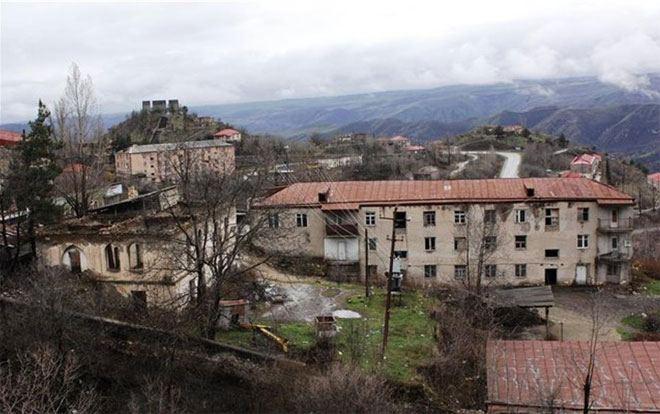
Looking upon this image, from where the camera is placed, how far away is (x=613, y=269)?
36156mm

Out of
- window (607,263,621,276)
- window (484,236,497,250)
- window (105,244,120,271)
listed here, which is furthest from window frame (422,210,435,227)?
window (105,244,120,271)

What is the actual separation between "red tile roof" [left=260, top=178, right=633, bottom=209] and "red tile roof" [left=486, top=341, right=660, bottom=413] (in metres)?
18.7

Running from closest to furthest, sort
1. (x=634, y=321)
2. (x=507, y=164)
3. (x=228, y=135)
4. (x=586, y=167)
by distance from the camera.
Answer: (x=634, y=321)
(x=586, y=167)
(x=507, y=164)
(x=228, y=135)

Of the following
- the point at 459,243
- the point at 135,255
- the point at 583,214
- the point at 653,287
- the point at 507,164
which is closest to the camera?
the point at 135,255

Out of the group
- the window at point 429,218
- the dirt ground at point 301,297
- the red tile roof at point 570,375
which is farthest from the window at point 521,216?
the red tile roof at point 570,375

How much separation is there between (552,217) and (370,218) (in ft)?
32.7

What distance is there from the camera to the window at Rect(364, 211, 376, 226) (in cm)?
3600

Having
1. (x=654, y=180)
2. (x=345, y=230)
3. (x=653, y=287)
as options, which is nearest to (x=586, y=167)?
(x=654, y=180)

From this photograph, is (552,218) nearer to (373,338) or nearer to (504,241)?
(504,241)

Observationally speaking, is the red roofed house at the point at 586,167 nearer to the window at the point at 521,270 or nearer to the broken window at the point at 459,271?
the window at the point at 521,270

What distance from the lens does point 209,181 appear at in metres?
22.2

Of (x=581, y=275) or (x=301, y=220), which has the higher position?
(x=301, y=220)

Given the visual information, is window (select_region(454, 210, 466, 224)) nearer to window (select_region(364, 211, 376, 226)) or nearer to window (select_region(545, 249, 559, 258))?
window (select_region(364, 211, 376, 226))

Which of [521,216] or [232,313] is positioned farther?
[521,216]
